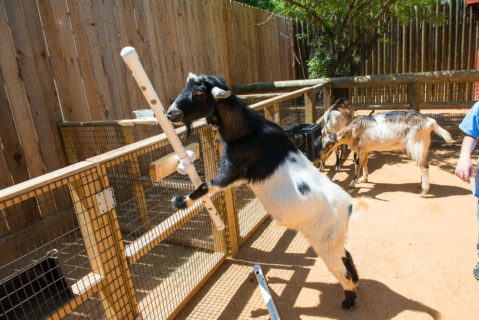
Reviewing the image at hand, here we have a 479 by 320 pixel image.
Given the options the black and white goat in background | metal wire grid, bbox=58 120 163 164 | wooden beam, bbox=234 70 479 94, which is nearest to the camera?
the black and white goat in background

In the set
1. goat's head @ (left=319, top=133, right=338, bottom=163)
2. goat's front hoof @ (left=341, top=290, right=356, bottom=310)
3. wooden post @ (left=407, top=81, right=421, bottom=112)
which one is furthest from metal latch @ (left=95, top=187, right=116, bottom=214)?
wooden post @ (left=407, top=81, right=421, bottom=112)

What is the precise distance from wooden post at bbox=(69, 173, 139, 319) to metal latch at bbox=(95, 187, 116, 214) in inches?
0.9

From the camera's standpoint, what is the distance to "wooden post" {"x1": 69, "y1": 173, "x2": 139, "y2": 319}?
1.93 meters

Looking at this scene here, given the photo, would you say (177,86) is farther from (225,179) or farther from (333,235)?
(333,235)

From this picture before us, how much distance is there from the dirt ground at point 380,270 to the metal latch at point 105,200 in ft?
4.43

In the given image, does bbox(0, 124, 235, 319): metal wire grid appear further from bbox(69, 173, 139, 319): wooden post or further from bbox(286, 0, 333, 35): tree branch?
bbox(286, 0, 333, 35): tree branch

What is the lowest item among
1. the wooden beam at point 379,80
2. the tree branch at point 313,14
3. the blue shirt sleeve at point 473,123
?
the blue shirt sleeve at point 473,123

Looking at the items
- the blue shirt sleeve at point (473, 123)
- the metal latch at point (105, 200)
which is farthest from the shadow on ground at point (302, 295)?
the blue shirt sleeve at point (473, 123)

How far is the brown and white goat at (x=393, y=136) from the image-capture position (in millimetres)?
4883

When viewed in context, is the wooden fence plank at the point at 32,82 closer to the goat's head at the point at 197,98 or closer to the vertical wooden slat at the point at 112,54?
the vertical wooden slat at the point at 112,54

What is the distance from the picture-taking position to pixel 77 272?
368 cm

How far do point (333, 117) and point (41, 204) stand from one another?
5055 mm

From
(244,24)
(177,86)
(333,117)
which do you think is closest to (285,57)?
(244,24)

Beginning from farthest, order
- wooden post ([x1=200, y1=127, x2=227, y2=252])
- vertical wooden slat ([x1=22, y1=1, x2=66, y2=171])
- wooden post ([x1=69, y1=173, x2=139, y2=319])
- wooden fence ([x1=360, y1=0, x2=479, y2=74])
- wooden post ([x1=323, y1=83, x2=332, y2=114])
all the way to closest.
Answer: wooden fence ([x1=360, y1=0, x2=479, y2=74]), wooden post ([x1=323, y1=83, x2=332, y2=114]), vertical wooden slat ([x1=22, y1=1, x2=66, y2=171]), wooden post ([x1=200, y1=127, x2=227, y2=252]), wooden post ([x1=69, y1=173, x2=139, y2=319])
